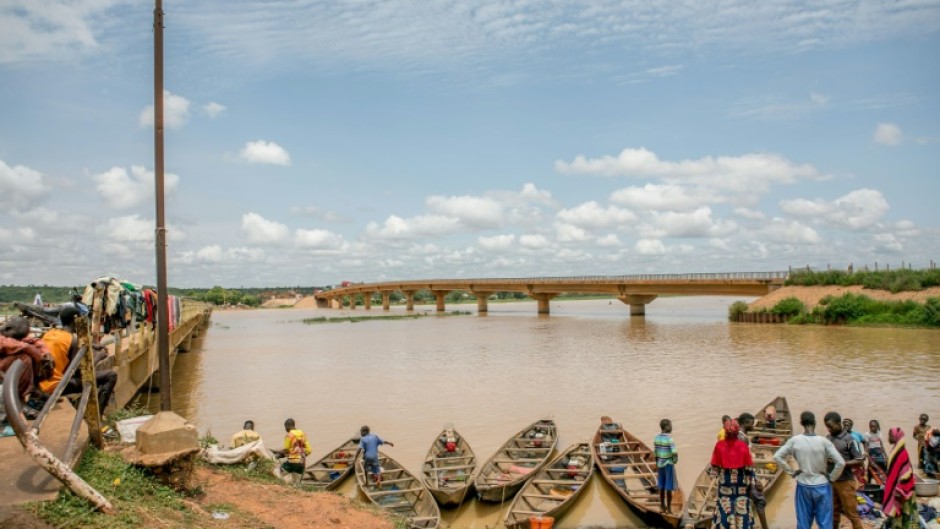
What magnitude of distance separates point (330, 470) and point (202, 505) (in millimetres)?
5670

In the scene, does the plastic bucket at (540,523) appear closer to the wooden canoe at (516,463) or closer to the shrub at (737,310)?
the wooden canoe at (516,463)

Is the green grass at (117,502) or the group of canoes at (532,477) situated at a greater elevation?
the green grass at (117,502)

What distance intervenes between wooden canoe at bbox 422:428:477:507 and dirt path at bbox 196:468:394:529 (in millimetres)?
2037

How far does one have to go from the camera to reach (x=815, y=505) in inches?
306

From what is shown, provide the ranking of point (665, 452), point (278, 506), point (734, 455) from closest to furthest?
point (734, 455) < point (278, 506) < point (665, 452)

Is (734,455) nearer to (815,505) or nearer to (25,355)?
(815,505)

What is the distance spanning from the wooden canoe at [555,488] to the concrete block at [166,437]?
489 centimetres

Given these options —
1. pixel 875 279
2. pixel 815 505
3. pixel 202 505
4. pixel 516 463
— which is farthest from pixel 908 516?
pixel 875 279

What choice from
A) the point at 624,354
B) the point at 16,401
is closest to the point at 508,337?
the point at 624,354

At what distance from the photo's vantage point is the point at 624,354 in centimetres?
3544

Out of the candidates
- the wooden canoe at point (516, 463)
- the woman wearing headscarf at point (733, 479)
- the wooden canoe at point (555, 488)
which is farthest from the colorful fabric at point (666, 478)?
the wooden canoe at point (516, 463)

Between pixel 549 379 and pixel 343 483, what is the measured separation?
605 inches

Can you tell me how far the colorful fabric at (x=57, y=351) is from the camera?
8273mm

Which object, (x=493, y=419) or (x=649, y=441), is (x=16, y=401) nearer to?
(x=649, y=441)
